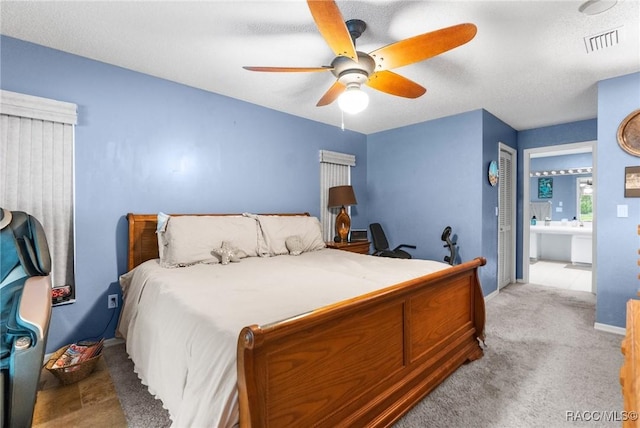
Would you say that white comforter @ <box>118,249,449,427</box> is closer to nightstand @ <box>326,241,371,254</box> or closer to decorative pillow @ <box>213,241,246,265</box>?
decorative pillow @ <box>213,241,246,265</box>

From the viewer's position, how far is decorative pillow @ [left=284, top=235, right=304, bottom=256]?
127 inches

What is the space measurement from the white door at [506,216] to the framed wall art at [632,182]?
5.02ft

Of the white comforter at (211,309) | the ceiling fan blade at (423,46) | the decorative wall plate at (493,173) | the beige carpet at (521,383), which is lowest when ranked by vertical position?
the beige carpet at (521,383)

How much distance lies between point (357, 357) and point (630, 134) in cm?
345

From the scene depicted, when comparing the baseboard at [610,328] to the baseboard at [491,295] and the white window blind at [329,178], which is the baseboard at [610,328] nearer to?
the baseboard at [491,295]

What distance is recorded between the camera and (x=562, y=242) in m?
6.72

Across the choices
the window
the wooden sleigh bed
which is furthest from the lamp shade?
the window

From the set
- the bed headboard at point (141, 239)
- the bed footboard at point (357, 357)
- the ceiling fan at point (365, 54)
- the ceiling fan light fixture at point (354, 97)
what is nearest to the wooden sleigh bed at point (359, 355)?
the bed footboard at point (357, 357)

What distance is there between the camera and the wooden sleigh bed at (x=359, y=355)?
1.14 meters

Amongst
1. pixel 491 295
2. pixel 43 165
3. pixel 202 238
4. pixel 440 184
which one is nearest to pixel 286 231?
pixel 202 238

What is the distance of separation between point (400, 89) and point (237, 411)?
225cm

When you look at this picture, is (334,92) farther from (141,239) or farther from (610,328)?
(610,328)

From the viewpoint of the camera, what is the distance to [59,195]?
2.44m

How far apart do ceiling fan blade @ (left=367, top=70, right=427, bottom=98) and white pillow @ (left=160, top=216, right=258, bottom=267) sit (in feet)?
5.84
